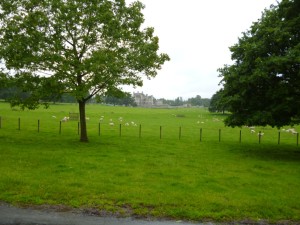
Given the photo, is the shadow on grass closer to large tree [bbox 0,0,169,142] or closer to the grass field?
the grass field

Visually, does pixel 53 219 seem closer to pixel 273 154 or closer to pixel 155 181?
pixel 155 181

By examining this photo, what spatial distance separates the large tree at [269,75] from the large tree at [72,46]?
800 centimetres

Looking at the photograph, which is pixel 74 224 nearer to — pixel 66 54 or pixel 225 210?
pixel 225 210

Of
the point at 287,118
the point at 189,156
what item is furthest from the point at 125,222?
the point at 287,118

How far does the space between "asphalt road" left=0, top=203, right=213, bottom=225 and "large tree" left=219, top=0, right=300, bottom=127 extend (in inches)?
628

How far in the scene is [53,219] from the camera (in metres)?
9.57

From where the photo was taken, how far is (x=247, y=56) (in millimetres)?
24531

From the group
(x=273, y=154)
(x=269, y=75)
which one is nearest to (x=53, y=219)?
(x=269, y=75)

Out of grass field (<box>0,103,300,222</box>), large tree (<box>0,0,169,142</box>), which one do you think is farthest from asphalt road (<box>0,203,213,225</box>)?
large tree (<box>0,0,169,142</box>)

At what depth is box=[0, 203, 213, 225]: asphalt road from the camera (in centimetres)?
932

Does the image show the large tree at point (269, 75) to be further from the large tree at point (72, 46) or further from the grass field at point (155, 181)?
the large tree at point (72, 46)

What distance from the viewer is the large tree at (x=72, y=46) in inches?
963

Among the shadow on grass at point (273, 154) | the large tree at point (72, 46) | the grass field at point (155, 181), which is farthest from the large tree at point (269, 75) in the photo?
the large tree at point (72, 46)

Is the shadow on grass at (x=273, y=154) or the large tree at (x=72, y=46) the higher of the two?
the large tree at (x=72, y=46)
